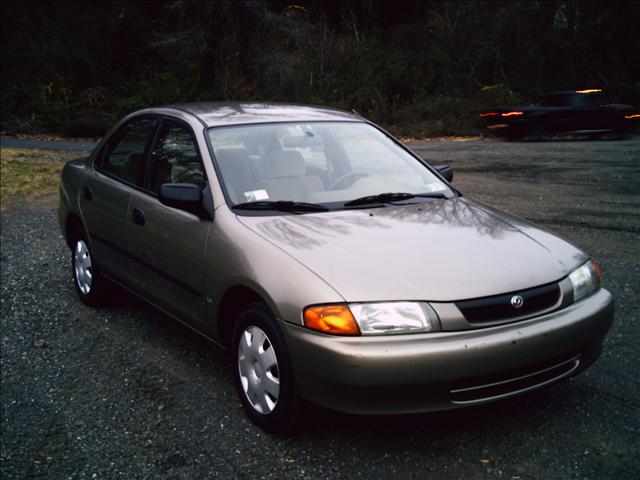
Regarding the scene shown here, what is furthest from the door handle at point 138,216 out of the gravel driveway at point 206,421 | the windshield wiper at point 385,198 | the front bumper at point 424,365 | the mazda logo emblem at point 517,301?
the mazda logo emblem at point 517,301

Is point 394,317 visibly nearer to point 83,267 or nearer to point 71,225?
point 83,267

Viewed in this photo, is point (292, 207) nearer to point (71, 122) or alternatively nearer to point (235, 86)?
point (71, 122)

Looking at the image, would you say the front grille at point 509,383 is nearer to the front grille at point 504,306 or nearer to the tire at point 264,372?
the front grille at point 504,306

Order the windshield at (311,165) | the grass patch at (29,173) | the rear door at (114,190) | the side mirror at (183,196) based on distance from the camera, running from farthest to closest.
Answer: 1. the grass patch at (29,173)
2. the rear door at (114,190)
3. the windshield at (311,165)
4. the side mirror at (183,196)

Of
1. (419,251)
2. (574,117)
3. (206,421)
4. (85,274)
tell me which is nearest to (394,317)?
(419,251)

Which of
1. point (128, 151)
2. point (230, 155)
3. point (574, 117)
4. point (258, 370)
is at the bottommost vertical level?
point (574, 117)

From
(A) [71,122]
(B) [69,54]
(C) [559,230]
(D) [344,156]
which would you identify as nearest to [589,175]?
(C) [559,230]

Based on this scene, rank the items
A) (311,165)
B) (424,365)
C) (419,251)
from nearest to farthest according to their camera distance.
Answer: (424,365) < (419,251) < (311,165)

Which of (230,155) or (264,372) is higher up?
(230,155)

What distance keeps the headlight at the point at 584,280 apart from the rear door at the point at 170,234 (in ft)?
6.57

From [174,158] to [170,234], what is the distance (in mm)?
626

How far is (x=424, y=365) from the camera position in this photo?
9.74ft

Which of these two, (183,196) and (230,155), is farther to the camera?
(230,155)

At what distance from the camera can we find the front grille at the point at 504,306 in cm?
308
